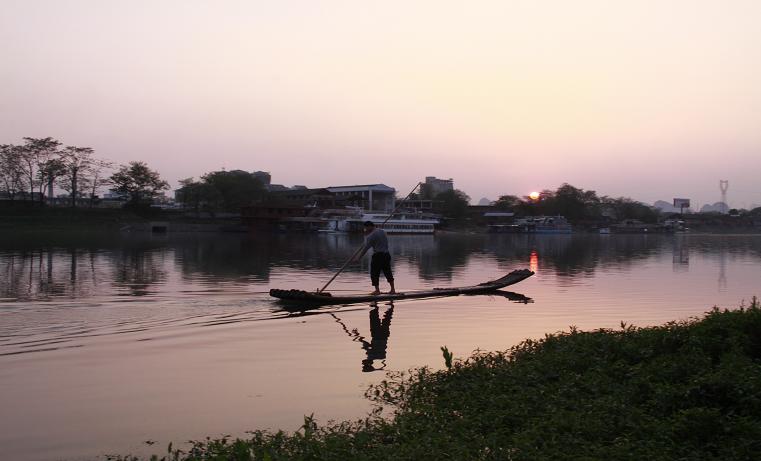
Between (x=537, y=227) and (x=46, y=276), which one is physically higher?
(x=537, y=227)

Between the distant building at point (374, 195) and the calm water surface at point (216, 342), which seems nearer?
the calm water surface at point (216, 342)

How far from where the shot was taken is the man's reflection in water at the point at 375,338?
8289 millimetres

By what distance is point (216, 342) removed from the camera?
934 centimetres

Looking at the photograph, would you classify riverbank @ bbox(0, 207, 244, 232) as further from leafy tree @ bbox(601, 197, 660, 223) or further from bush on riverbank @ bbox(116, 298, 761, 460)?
leafy tree @ bbox(601, 197, 660, 223)

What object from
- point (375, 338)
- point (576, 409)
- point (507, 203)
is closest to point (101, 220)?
point (375, 338)

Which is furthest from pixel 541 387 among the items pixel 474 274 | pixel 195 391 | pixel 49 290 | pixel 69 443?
pixel 474 274

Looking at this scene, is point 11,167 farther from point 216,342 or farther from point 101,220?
point 216,342

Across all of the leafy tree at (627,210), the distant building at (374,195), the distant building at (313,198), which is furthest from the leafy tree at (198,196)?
the leafy tree at (627,210)

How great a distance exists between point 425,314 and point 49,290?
997 centimetres

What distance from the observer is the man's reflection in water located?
8289 millimetres

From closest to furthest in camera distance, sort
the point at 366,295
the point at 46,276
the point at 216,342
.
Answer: the point at 216,342, the point at 366,295, the point at 46,276

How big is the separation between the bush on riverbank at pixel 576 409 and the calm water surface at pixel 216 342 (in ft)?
2.63

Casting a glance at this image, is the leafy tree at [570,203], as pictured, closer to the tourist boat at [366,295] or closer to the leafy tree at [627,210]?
the leafy tree at [627,210]

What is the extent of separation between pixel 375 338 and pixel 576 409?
5.00 meters
